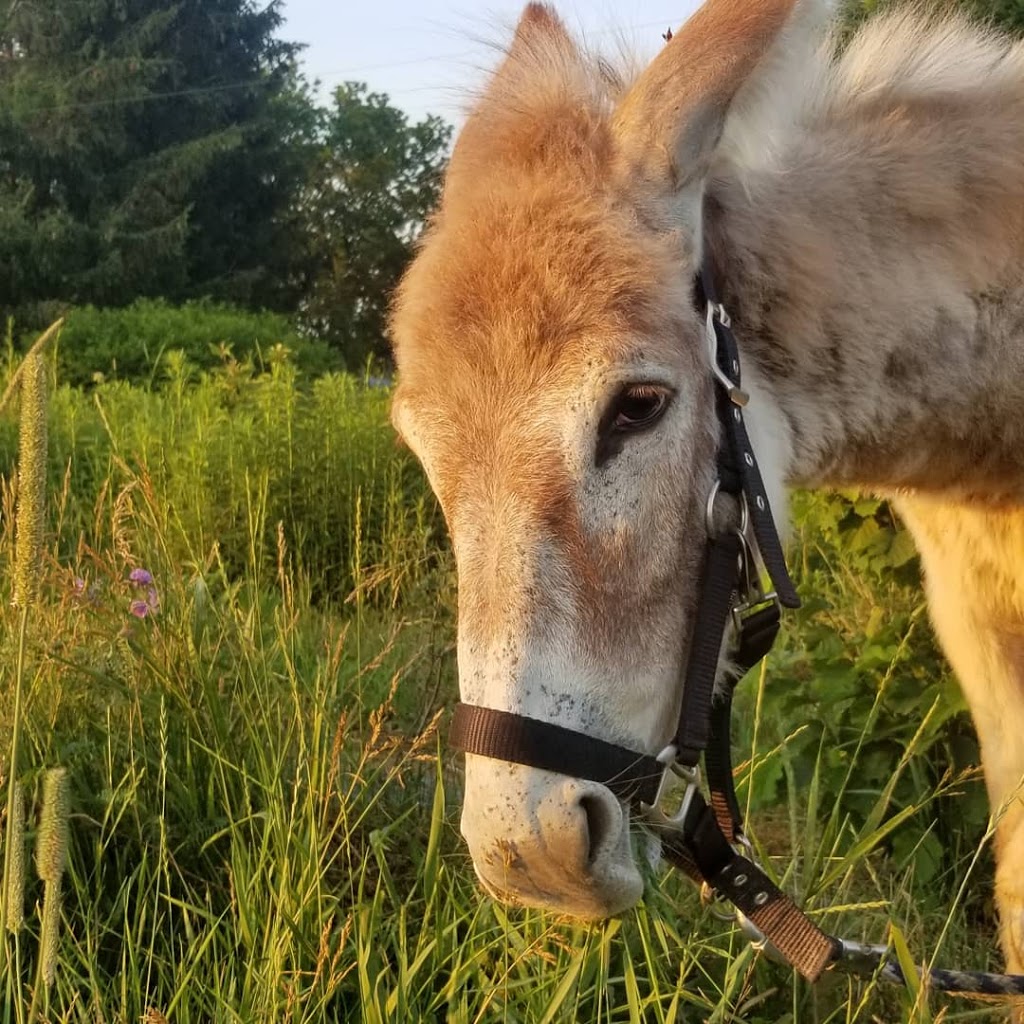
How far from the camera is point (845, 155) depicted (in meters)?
2.17

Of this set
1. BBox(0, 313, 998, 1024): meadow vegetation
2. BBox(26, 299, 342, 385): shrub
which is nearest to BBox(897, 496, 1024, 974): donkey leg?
BBox(0, 313, 998, 1024): meadow vegetation

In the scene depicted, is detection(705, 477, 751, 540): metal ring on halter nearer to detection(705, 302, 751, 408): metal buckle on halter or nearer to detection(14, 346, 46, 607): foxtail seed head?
detection(705, 302, 751, 408): metal buckle on halter

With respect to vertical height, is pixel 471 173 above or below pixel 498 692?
above

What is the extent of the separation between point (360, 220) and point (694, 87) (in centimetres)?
2852

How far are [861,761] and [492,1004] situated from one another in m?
1.78

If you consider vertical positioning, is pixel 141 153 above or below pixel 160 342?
above

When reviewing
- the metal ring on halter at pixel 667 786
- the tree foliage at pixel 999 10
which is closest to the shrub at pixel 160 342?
the tree foliage at pixel 999 10

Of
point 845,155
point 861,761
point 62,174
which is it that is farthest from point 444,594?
point 62,174

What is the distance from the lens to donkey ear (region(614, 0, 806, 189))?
5.91ft

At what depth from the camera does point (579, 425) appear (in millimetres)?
1718

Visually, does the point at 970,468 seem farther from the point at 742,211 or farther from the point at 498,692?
the point at 498,692

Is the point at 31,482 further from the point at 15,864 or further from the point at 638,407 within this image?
the point at 638,407

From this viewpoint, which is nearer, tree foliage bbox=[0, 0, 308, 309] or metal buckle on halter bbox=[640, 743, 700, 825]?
metal buckle on halter bbox=[640, 743, 700, 825]

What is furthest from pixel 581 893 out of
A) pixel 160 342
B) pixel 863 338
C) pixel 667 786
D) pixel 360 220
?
pixel 360 220
